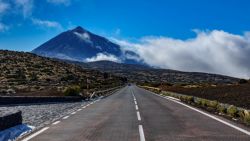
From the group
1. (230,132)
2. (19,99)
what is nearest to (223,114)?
(230,132)

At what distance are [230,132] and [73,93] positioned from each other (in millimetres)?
32399

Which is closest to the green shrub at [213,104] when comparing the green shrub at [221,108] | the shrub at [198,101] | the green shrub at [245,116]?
the green shrub at [221,108]

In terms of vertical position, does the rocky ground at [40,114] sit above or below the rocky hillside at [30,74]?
below

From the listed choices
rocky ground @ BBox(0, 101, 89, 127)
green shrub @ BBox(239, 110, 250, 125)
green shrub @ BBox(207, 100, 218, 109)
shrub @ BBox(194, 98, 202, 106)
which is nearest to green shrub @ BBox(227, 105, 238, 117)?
green shrub @ BBox(239, 110, 250, 125)

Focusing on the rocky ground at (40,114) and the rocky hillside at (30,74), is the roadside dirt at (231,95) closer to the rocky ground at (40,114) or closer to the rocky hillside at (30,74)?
the rocky ground at (40,114)

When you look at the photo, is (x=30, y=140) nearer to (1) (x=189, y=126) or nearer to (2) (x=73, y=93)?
(1) (x=189, y=126)

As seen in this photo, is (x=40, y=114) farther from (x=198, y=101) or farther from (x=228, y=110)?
(x=198, y=101)

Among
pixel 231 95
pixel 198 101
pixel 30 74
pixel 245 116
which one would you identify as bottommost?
pixel 245 116

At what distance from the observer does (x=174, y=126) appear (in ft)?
51.1

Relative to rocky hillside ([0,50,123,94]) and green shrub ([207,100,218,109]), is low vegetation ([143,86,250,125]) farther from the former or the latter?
rocky hillside ([0,50,123,94])

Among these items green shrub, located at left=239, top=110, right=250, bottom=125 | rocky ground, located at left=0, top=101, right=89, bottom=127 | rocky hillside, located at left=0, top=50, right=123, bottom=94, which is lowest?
rocky ground, located at left=0, top=101, right=89, bottom=127

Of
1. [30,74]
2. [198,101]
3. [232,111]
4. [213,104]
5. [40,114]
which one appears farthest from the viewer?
[30,74]

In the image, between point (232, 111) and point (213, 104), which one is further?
point (213, 104)

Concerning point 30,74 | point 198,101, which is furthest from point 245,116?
point 30,74
